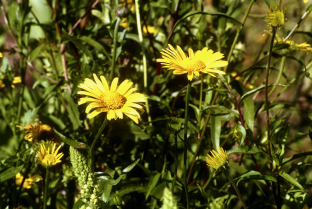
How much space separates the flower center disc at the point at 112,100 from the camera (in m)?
0.71

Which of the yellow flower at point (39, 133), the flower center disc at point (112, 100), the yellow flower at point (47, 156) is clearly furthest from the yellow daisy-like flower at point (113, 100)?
the yellow flower at point (39, 133)

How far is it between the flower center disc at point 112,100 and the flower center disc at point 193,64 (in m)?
0.17

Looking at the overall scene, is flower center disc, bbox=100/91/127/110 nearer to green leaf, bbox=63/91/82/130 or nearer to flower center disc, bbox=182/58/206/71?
flower center disc, bbox=182/58/206/71

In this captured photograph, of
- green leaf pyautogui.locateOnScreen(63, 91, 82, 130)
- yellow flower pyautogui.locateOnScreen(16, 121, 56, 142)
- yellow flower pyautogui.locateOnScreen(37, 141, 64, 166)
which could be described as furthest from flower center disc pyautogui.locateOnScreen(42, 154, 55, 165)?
green leaf pyautogui.locateOnScreen(63, 91, 82, 130)

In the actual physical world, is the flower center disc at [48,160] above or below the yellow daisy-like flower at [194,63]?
below

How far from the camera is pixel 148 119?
113 centimetres

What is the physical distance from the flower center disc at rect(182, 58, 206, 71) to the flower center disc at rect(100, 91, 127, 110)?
0.55ft

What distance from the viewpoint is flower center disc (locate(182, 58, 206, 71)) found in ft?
2.30

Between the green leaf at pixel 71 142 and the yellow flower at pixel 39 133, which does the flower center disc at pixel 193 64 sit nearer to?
the green leaf at pixel 71 142

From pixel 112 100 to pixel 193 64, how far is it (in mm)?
200

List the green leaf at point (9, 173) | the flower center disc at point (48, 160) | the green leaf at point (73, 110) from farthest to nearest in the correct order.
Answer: the green leaf at point (73, 110) < the green leaf at point (9, 173) < the flower center disc at point (48, 160)

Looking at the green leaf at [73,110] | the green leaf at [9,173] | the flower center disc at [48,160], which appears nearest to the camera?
the flower center disc at [48,160]

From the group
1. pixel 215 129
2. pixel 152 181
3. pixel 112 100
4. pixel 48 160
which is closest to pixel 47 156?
pixel 48 160

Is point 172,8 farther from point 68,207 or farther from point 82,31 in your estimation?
point 68,207
